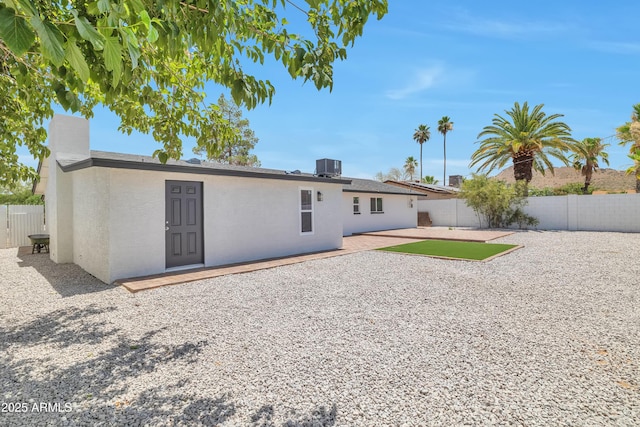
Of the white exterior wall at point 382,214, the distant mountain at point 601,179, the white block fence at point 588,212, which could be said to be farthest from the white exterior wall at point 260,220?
the distant mountain at point 601,179

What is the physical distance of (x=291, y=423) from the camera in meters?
2.38

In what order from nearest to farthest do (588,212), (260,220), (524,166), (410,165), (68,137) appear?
(260,220) < (68,137) < (588,212) < (524,166) < (410,165)

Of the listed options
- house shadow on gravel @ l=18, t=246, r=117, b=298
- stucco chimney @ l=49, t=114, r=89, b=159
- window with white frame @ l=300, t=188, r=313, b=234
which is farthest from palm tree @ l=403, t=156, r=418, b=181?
house shadow on gravel @ l=18, t=246, r=117, b=298

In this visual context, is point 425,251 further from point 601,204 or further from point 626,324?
point 601,204

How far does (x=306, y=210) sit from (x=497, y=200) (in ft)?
47.6

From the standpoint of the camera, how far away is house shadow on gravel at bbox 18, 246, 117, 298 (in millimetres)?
6329

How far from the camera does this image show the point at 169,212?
7.58 m

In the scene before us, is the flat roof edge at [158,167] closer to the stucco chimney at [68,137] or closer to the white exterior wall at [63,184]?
the white exterior wall at [63,184]

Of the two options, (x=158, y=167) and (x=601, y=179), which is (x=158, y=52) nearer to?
(x=158, y=167)

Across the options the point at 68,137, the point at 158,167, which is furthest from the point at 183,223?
the point at 68,137

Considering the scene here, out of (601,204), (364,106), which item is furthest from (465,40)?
(601,204)

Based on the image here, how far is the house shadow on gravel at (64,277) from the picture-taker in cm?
633

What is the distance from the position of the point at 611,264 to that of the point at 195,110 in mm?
10740

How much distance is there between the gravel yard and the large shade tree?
2400 mm
